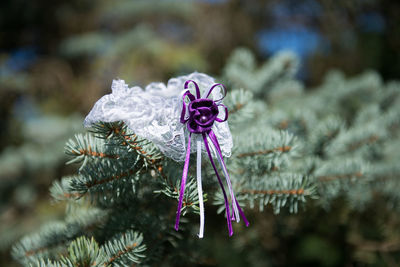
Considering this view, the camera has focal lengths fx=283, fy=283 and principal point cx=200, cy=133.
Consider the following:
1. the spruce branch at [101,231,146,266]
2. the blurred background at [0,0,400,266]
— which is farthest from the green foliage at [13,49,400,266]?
the blurred background at [0,0,400,266]

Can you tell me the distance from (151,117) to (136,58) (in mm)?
1911

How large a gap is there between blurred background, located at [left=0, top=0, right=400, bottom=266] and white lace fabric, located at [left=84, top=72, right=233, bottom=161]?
0.32 m

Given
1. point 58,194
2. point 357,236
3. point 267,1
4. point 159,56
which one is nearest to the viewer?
point 58,194

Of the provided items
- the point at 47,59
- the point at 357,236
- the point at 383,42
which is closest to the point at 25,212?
the point at 357,236

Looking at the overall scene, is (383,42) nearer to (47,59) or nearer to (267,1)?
(267,1)

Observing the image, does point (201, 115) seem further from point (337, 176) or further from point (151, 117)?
point (337, 176)

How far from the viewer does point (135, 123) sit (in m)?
0.33

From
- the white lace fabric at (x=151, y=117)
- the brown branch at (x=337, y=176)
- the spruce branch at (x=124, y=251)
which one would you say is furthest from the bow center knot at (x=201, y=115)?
the brown branch at (x=337, y=176)

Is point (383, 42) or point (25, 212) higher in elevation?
point (383, 42)

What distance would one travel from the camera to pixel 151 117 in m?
0.34

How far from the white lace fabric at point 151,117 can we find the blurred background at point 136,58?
0.32m

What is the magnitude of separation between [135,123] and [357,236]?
34.5 inches

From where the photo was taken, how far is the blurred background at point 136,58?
1.06 m

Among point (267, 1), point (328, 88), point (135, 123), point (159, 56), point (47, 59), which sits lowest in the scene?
point (135, 123)
